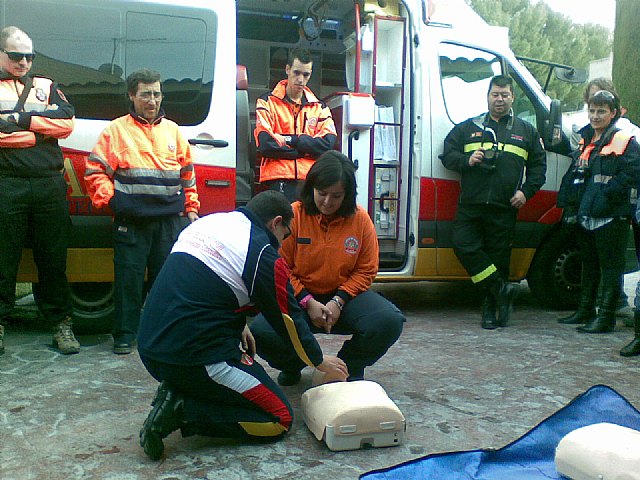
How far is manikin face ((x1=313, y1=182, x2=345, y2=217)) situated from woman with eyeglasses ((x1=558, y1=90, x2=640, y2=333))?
7.78ft

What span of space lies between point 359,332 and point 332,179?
2.47 ft

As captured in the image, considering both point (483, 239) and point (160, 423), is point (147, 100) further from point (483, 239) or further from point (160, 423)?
point (483, 239)

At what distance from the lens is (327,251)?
3518mm

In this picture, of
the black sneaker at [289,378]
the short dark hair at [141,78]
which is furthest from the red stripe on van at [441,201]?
the short dark hair at [141,78]

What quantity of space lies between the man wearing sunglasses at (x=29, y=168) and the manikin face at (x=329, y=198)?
1.60 metres

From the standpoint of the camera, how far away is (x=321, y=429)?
9.39ft

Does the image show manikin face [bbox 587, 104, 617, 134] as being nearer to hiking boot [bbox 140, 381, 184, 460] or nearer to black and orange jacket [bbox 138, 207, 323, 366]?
black and orange jacket [bbox 138, 207, 323, 366]

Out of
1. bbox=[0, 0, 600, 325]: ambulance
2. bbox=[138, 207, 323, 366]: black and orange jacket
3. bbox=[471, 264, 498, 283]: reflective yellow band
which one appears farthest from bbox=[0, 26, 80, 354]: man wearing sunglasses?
bbox=[471, 264, 498, 283]: reflective yellow band

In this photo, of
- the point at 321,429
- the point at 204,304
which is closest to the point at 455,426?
the point at 321,429

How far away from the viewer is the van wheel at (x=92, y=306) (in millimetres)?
4582

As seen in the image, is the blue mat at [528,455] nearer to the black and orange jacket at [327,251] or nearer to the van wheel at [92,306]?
the black and orange jacket at [327,251]

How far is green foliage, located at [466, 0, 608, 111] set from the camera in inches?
1491

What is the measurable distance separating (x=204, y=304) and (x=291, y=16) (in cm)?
422

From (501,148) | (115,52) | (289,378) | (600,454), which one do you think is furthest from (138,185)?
(600,454)
